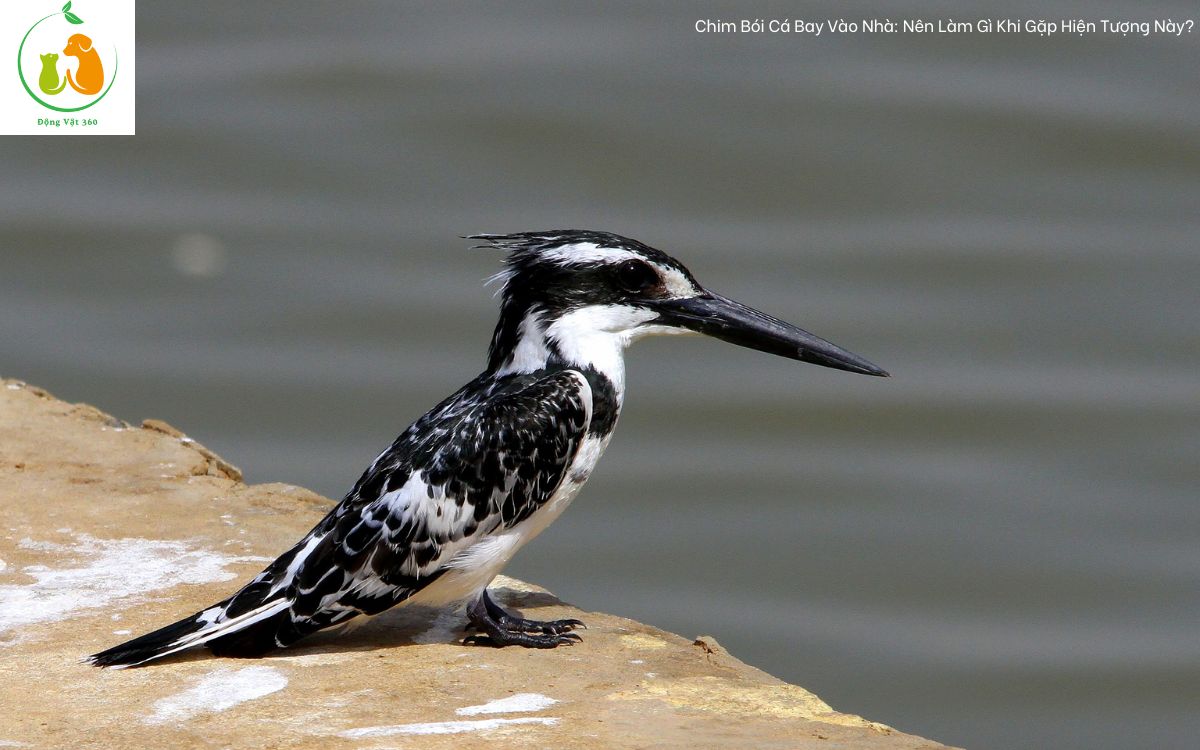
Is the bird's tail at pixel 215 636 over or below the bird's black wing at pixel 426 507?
below

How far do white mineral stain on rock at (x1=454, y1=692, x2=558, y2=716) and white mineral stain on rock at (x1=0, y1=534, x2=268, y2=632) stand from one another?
1550 millimetres

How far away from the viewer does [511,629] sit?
16.9 feet

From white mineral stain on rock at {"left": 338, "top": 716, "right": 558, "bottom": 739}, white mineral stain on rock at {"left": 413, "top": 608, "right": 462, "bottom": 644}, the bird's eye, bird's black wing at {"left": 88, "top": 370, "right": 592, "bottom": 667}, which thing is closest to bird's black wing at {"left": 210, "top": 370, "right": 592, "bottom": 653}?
bird's black wing at {"left": 88, "top": 370, "right": 592, "bottom": 667}

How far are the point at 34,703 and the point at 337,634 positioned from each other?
1.06m

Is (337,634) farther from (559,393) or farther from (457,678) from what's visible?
(559,393)

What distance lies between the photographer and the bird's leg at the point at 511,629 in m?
5.06

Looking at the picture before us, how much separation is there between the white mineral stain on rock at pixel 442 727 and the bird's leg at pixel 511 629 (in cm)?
75

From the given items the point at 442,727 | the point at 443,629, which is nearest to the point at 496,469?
the point at 443,629

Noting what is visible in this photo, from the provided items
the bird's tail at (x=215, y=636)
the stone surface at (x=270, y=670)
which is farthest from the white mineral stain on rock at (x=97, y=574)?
the bird's tail at (x=215, y=636)

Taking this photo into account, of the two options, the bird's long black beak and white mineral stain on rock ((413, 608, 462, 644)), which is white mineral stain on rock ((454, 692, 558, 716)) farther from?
the bird's long black beak

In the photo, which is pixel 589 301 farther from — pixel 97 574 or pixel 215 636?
pixel 97 574

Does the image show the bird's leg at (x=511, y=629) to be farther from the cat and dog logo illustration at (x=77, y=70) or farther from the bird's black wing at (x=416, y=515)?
the cat and dog logo illustration at (x=77, y=70)

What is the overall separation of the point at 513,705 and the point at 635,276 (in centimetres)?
162

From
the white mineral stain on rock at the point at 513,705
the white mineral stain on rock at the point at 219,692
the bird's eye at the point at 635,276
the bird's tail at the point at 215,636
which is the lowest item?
the white mineral stain on rock at the point at 513,705
